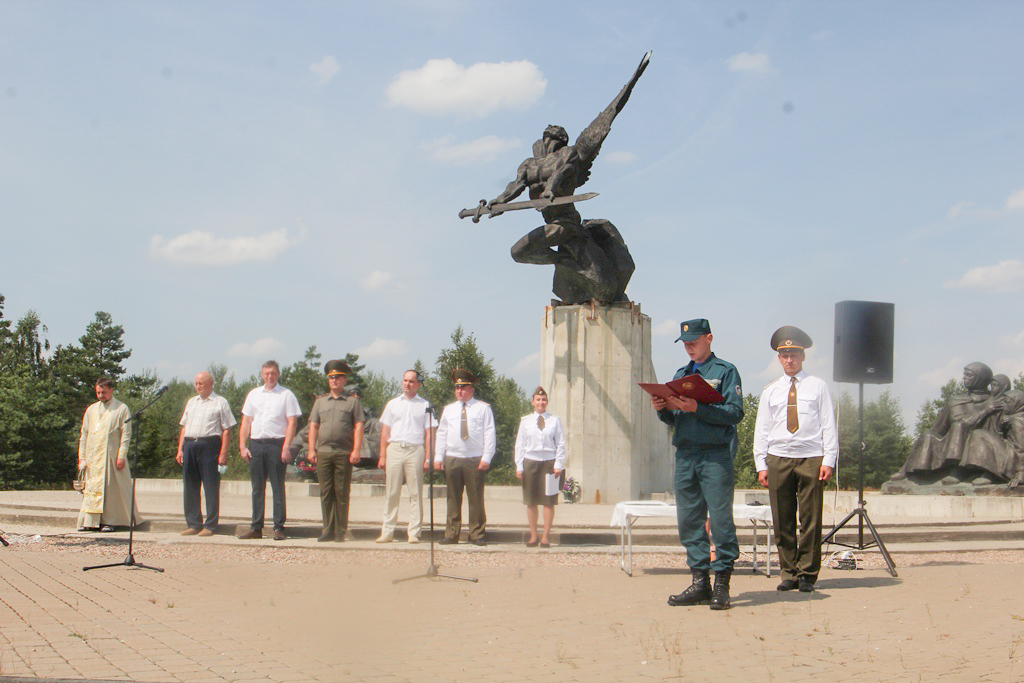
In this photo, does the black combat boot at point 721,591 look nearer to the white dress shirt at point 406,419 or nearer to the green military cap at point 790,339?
the green military cap at point 790,339

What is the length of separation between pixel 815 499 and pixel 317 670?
13.2 ft

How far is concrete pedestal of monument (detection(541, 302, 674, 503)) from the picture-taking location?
15453mm

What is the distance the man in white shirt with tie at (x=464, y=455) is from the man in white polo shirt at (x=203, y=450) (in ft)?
7.65

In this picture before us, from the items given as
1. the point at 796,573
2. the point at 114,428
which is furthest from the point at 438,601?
the point at 114,428

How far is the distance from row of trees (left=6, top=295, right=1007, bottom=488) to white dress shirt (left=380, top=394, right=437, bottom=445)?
2036 millimetres

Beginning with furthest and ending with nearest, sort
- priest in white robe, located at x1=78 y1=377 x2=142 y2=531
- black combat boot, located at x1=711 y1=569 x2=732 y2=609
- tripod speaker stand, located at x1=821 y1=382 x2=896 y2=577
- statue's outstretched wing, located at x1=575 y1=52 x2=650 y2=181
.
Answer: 1. statue's outstretched wing, located at x1=575 y1=52 x2=650 y2=181
2. priest in white robe, located at x1=78 y1=377 x2=142 y2=531
3. tripod speaker stand, located at x1=821 y1=382 x2=896 y2=577
4. black combat boot, located at x1=711 y1=569 x2=732 y2=609

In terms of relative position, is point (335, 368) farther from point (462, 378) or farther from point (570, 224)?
point (570, 224)

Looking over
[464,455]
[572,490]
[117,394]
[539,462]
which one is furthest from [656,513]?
[117,394]

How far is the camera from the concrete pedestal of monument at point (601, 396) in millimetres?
15453

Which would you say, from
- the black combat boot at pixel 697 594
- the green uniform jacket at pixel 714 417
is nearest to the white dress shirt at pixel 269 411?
the green uniform jacket at pixel 714 417

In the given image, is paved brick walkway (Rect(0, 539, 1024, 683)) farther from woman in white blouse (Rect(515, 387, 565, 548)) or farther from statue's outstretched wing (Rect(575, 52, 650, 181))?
statue's outstretched wing (Rect(575, 52, 650, 181))

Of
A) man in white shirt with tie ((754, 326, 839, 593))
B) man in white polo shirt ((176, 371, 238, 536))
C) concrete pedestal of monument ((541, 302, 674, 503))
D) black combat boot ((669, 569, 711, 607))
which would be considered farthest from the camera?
concrete pedestal of monument ((541, 302, 674, 503))

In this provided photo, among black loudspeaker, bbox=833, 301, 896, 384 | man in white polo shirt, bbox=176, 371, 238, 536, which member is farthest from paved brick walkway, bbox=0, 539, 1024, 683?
man in white polo shirt, bbox=176, 371, 238, 536

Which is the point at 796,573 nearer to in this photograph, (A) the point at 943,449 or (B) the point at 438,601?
(B) the point at 438,601
